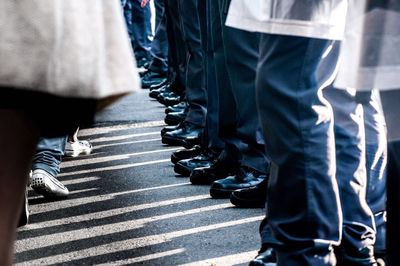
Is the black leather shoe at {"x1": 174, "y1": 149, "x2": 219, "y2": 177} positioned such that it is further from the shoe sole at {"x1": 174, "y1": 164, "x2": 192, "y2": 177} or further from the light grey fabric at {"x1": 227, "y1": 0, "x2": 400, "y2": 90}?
the light grey fabric at {"x1": 227, "y1": 0, "x2": 400, "y2": 90}

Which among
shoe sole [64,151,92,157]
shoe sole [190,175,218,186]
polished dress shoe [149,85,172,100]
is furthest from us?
polished dress shoe [149,85,172,100]

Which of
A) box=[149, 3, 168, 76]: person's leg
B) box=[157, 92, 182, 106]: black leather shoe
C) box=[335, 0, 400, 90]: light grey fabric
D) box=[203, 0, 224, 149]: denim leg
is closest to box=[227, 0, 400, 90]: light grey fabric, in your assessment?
box=[335, 0, 400, 90]: light grey fabric

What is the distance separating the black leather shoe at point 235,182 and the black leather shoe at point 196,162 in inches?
18.6

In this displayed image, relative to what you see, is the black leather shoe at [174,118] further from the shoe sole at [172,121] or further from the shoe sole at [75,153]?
the shoe sole at [75,153]

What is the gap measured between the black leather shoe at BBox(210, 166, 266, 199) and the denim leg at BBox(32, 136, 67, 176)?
0.79 meters

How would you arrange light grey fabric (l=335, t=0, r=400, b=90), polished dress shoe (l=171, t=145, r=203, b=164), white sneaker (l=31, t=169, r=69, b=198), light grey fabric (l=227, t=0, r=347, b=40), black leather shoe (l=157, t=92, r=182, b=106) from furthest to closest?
1. black leather shoe (l=157, t=92, r=182, b=106)
2. polished dress shoe (l=171, t=145, r=203, b=164)
3. white sneaker (l=31, t=169, r=69, b=198)
4. light grey fabric (l=227, t=0, r=347, b=40)
5. light grey fabric (l=335, t=0, r=400, b=90)

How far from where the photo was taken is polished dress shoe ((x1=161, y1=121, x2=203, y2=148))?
532 cm

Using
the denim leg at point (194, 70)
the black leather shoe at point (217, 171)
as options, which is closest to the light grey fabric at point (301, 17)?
the black leather shoe at point (217, 171)

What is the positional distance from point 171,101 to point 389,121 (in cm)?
524

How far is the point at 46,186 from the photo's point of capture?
439 centimetres

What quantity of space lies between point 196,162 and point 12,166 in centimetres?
324

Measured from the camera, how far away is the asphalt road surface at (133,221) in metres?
3.47

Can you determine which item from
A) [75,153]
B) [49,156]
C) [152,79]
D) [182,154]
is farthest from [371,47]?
[152,79]

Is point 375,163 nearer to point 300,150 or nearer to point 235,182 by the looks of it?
point 300,150
